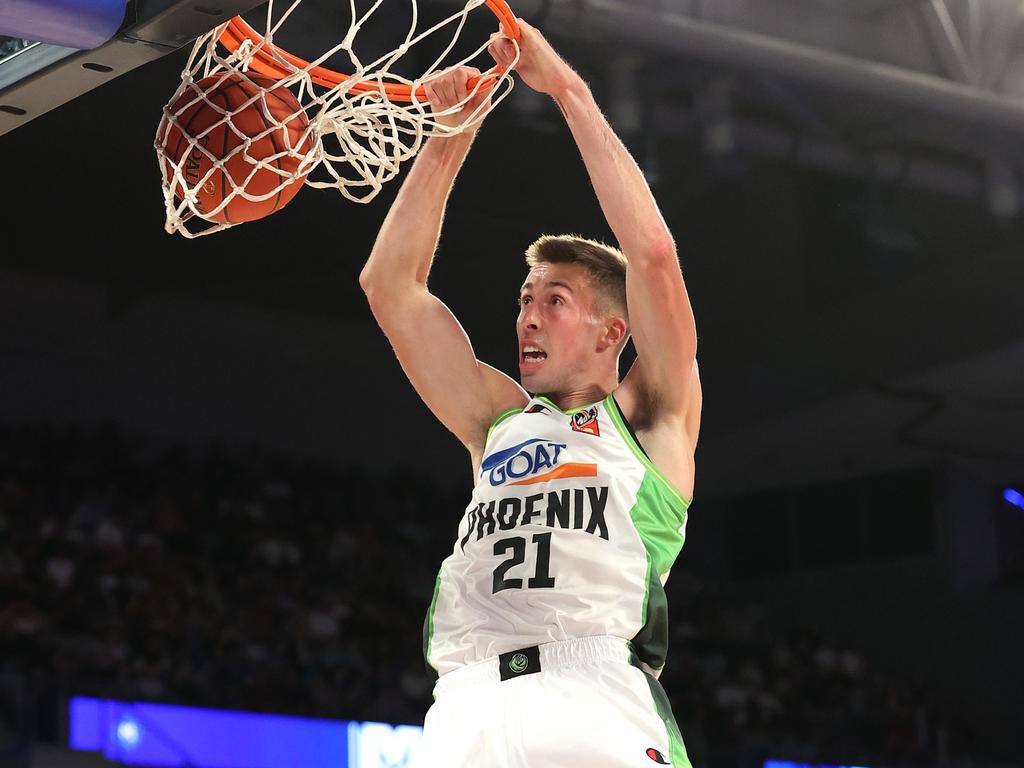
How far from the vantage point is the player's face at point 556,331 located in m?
3.08

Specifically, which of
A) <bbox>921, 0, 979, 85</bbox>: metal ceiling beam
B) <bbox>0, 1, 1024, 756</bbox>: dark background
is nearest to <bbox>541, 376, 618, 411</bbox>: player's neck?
<bbox>921, 0, 979, 85</bbox>: metal ceiling beam

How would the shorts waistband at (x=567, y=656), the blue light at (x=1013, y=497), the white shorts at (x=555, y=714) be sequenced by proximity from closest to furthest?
the white shorts at (x=555, y=714), the shorts waistband at (x=567, y=656), the blue light at (x=1013, y=497)

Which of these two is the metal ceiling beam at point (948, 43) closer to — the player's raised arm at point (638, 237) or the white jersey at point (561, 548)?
the player's raised arm at point (638, 237)

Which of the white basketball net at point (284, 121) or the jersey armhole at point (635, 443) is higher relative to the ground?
the white basketball net at point (284, 121)

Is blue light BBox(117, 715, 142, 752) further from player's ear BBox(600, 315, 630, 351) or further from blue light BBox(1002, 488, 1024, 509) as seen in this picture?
blue light BBox(1002, 488, 1024, 509)

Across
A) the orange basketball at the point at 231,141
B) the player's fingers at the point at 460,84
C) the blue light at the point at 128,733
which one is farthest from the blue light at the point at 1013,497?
the orange basketball at the point at 231,141

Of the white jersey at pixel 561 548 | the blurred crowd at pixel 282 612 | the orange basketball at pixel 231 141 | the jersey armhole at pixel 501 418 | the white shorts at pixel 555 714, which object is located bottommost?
the white shorts at pixel 555 714

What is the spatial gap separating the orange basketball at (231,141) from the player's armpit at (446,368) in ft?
1.15

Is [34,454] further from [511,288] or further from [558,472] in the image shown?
[558,472]

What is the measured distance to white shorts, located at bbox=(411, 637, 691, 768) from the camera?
262 cm

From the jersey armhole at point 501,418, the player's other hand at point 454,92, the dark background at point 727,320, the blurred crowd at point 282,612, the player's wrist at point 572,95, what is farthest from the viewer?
the dark background at point 727,320

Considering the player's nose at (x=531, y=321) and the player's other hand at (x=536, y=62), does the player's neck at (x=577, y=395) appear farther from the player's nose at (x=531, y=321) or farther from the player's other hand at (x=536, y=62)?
the player's other hand at (x=536, y=62)

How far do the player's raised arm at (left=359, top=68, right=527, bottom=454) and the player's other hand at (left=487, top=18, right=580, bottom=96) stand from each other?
0.21 metres

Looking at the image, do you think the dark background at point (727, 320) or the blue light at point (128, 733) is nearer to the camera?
the blue light at point (128, 733)
